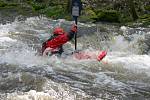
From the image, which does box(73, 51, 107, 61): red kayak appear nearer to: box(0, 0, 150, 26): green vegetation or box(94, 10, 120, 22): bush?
box(0, 0, 150, 26): green vegetation

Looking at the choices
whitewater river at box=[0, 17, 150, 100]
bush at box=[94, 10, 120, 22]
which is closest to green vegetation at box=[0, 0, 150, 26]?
bush at box=[94, 10, 120, 22]

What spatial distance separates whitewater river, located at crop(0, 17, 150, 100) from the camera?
9.73 meters

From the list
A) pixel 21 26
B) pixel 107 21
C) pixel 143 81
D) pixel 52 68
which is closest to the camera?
pixel 143 81

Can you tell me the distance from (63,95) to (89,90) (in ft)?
2.98

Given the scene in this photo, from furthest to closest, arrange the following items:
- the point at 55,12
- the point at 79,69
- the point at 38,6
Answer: the point at 38,6 → the point at 55,12 → the point at 79,69

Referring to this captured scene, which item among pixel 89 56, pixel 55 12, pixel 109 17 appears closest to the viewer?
pixel 89 56

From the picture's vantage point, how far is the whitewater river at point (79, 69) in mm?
9734

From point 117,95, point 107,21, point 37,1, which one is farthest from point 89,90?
point 37,1

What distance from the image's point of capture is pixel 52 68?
1233cm

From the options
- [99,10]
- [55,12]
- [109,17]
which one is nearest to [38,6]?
[55,12]

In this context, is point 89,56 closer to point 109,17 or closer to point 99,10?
point 109,17

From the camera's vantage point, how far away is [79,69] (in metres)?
12.3

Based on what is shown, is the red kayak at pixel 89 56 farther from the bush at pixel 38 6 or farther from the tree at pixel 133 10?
the bush at pixel 38 6

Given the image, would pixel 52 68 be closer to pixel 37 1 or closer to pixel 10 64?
pixel 10 64
